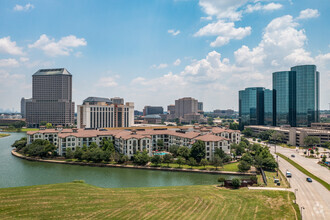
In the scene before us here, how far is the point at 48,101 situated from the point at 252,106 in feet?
341

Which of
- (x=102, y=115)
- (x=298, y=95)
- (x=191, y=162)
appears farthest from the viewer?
(x=298, y=95)

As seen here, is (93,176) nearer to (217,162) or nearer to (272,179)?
(217,162)

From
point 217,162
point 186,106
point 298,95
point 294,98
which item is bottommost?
point 217,162

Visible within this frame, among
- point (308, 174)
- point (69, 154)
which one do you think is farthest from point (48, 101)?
point (308, 174)

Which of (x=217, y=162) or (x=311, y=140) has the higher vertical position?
(x=311, y=140)

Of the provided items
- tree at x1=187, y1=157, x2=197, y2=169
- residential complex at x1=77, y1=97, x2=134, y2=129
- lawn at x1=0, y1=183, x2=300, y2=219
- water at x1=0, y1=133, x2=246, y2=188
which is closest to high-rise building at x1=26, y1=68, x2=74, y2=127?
residential complex at x1=77, y1=97, x2=134, y2=129

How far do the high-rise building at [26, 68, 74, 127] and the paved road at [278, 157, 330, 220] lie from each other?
11418 centimetres

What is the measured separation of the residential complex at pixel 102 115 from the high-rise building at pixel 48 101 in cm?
4125

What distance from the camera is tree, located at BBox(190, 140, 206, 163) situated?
37.9 meters

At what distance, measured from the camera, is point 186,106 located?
7338 inches

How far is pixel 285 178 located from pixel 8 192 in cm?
3173

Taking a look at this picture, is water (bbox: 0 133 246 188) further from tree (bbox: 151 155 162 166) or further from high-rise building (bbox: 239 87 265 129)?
high-rise building (bbox: 239 87 265 129)

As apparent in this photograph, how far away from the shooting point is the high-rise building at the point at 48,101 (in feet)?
389

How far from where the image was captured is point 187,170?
34.4m
